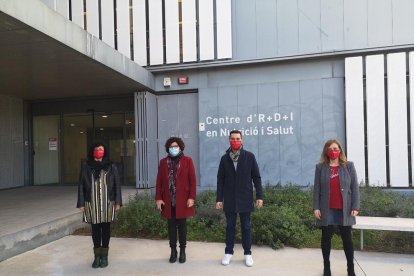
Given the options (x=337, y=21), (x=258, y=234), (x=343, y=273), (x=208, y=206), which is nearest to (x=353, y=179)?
(x=343, y=273)

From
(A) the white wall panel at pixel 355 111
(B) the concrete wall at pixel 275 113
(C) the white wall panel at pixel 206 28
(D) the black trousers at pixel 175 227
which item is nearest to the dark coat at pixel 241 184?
(D) the black trousers at pixel 175 227

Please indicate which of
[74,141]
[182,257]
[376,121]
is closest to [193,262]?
[182,257]

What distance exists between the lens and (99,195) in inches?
184

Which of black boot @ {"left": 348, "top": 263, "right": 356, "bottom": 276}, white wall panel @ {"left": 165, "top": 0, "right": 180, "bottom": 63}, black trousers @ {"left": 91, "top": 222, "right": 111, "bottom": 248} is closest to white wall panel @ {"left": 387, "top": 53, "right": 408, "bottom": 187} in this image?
white wall panel @ {"left": 165, "top": 0, "right": 180, "bottom": 63}

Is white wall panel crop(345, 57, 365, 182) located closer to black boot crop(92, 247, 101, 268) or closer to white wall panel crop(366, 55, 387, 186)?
white wall panel crop(366, 55, 387, 186)

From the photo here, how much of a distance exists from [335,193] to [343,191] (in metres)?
0.10

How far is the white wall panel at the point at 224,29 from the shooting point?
10102 millimetres

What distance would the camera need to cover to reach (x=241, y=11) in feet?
33.1

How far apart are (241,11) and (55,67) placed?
5.41 meters

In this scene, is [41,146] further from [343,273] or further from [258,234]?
[343,273]

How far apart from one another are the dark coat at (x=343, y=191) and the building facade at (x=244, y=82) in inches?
220

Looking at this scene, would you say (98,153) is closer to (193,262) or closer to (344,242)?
(193,262)

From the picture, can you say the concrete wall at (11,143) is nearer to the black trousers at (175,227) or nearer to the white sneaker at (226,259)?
the black trousers at (175,227)

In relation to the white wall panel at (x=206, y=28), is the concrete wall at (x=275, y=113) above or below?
below
